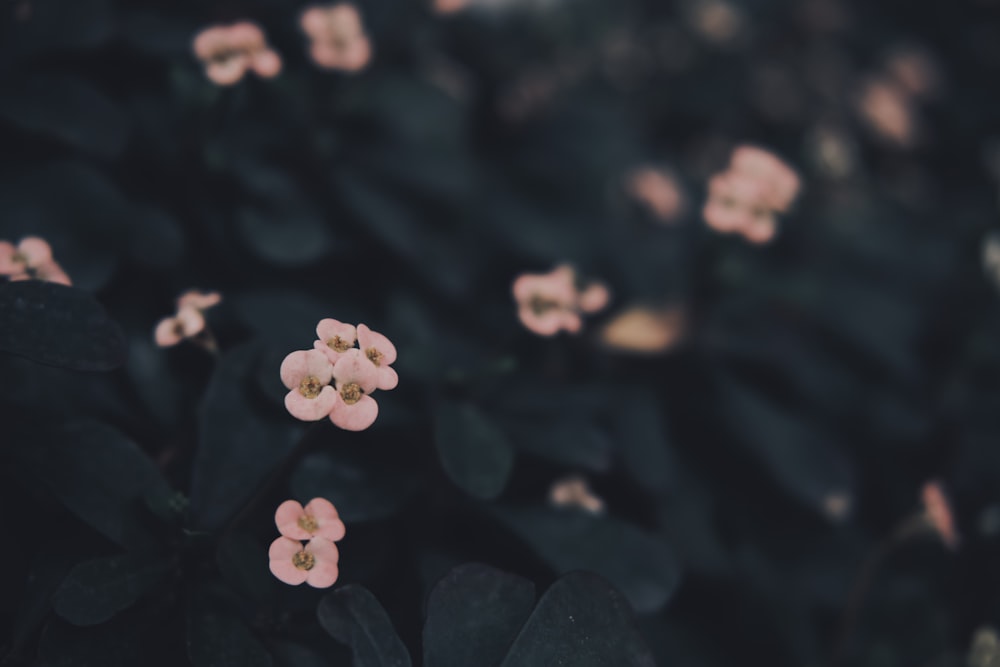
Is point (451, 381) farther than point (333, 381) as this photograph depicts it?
Yes

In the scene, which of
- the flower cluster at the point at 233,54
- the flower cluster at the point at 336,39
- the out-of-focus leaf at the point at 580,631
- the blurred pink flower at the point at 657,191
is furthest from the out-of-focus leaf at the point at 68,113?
the blurred pink flower at the point at 657,191

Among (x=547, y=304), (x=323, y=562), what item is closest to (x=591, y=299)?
(x=547, y=304)

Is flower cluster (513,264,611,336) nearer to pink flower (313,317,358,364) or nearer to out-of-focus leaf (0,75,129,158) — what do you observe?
pink flower (313,317,358,364)

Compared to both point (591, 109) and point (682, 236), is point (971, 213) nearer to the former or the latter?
point (682, 236)

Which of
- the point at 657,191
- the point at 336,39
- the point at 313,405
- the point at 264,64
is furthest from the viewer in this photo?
the point at 657,191

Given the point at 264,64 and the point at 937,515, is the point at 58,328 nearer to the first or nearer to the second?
the point at 264,64

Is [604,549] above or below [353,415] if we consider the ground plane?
below

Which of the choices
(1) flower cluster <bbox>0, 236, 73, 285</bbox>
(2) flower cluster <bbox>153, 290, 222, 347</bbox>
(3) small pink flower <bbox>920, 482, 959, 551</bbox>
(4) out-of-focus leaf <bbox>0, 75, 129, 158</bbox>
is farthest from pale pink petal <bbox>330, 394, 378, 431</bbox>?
(3) small pink flower <bbox>920, 482, 959, 551</bbox>
